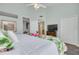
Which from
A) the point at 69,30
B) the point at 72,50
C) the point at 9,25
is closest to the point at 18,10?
the point at 9,25

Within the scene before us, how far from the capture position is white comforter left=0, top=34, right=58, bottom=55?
5.16 ft

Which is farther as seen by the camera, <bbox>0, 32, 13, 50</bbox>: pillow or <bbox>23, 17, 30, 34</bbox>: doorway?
<bbox>23, 17, 30, 34</bbox>: doorway

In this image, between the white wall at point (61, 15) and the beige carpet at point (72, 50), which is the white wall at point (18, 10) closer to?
the white wall at point (61, 15)

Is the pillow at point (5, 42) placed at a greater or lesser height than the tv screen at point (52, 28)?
lesser

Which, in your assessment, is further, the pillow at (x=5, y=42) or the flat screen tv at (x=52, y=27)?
the flat screen tv at (x=52, y=27)

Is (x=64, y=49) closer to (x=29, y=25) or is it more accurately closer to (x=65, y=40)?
(x=65, y=40)

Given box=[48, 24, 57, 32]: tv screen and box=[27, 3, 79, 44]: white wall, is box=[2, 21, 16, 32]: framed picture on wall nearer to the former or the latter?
box=[27, 3, 79, 44]: white wall

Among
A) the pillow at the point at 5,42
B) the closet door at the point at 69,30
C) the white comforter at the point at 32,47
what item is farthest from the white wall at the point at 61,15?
the pillow at the point at 5,42

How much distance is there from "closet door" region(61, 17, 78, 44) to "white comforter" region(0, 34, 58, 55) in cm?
15

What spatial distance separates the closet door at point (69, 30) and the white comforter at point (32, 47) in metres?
0.15

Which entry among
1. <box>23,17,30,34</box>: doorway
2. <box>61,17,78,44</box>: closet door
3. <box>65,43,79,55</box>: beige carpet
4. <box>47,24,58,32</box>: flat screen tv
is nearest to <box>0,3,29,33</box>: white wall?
<box>23,17,30,34</box>: doorway

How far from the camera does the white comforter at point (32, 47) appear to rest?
157 centimetres
